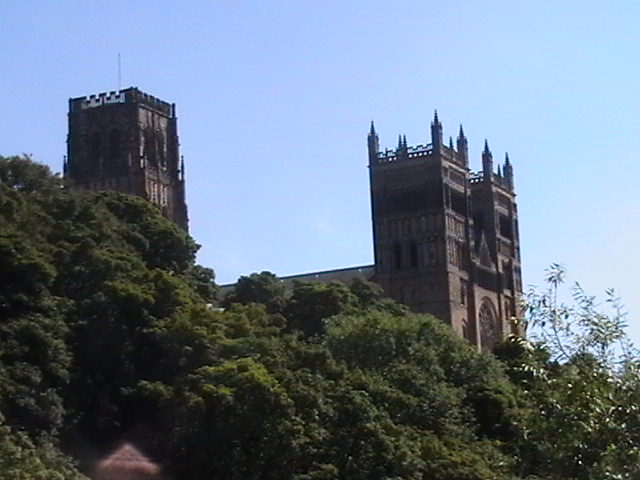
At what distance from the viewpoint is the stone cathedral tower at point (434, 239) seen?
102 meters

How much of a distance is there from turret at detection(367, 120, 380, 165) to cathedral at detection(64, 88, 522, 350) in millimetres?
67

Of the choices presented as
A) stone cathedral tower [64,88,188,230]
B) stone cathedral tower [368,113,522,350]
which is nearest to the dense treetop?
stone cathedral tower [64,88,188,230]

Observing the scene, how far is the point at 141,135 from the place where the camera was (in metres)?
93.2

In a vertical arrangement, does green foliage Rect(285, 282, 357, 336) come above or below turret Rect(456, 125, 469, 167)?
below

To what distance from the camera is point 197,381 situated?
4091cm

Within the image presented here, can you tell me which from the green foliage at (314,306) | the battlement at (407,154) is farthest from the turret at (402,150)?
the green foliage at (314,306)

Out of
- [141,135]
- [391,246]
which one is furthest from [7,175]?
[391,246]

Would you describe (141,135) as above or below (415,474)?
above

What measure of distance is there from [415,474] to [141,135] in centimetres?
5837

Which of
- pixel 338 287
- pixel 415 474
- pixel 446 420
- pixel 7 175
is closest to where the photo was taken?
pixel 415 474

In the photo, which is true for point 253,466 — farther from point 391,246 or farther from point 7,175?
point 391,246

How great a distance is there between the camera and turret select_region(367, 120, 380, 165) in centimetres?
10388

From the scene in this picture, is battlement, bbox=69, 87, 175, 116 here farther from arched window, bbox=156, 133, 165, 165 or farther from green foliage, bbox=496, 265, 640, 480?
green foliage, bbox=496, 265, 640, 480

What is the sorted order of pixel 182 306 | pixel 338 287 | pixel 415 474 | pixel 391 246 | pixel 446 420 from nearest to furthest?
pixel 415 474 < pixel 446 420 < pixel 182 306 < pixel 338 287 < pixel 391 246
